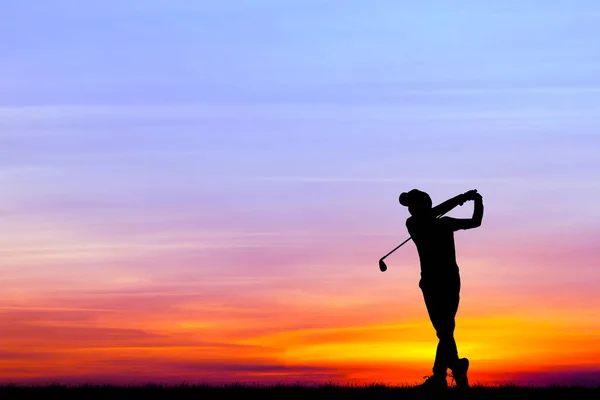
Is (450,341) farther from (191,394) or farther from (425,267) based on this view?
(191,394)

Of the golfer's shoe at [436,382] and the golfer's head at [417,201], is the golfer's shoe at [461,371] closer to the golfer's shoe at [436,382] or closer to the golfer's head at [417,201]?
the golfer's shoe at [436,382]

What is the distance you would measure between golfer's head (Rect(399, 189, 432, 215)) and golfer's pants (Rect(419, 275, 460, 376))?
1.13m

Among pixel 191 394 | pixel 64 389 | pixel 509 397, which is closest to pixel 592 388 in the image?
pixel 509 397

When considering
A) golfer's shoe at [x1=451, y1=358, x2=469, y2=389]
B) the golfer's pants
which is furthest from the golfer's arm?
golfer's shoe at [x1=451, y1=358, x2=469, y2=389]

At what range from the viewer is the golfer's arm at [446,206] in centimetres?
1777

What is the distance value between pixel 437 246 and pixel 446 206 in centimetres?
69

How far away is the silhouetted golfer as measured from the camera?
17516mm

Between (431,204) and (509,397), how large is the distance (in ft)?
11.5

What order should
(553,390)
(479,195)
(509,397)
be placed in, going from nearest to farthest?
(479,195) < (509,397) < (553,390)

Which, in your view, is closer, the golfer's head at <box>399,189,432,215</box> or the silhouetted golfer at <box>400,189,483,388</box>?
the silhouetted golfer at <box>400,189,483,388</box>

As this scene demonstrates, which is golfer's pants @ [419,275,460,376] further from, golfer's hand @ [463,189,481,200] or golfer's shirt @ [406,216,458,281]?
golfer's hand @ [463,189,481,200]

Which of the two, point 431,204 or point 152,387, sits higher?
point 431,204

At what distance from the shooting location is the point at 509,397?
1880cm

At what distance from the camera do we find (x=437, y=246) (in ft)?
57.7
